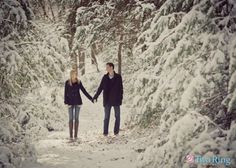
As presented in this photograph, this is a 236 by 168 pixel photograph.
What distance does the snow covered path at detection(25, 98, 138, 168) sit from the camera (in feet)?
28.8

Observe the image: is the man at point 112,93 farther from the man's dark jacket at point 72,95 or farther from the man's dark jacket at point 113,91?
the man's dark jacket at point 72,95

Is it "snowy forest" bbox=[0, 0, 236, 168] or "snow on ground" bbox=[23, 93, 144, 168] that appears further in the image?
"snow on ground" bbox=[23, 93, 144, 168]

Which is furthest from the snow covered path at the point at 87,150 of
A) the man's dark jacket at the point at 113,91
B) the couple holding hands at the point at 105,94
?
the man's dark jacket at the point at 113,91

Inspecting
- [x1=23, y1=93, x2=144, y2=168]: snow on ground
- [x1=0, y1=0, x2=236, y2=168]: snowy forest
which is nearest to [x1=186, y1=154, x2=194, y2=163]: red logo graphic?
[x1=0, y1=0, x2=236, y2=168]: snowy forest

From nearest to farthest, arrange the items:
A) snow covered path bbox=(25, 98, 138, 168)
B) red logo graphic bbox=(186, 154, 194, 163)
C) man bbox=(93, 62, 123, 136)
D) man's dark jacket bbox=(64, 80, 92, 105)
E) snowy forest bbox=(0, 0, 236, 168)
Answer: red logo graphic bbox=(186, 154, 194, 163)
snowy forest bbox=(0, 0, 236, 168)
snow covered path bbox=(25, 98, 138, 168)
man's dark jacket bbox=(64, 80, 92, 105)
man bbox=(93, 62, 123, 136)

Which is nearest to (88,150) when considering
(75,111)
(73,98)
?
(75,111)

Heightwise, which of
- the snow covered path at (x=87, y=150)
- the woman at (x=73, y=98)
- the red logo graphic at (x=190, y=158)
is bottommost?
the snow covered path at (x=87, y=150)

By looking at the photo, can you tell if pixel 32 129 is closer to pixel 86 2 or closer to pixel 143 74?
pixel 143 74

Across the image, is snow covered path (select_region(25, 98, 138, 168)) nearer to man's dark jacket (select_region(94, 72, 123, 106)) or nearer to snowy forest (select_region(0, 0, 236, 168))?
snowy forest (select_region(0, 0, 236, 168))

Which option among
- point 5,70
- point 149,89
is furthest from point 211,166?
Answer: point 5,70

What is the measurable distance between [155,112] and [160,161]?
1.09 metres

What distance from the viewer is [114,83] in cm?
1133

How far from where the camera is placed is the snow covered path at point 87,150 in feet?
28.8

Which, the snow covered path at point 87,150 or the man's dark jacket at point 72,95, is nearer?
the snow covered path at point 87,150
